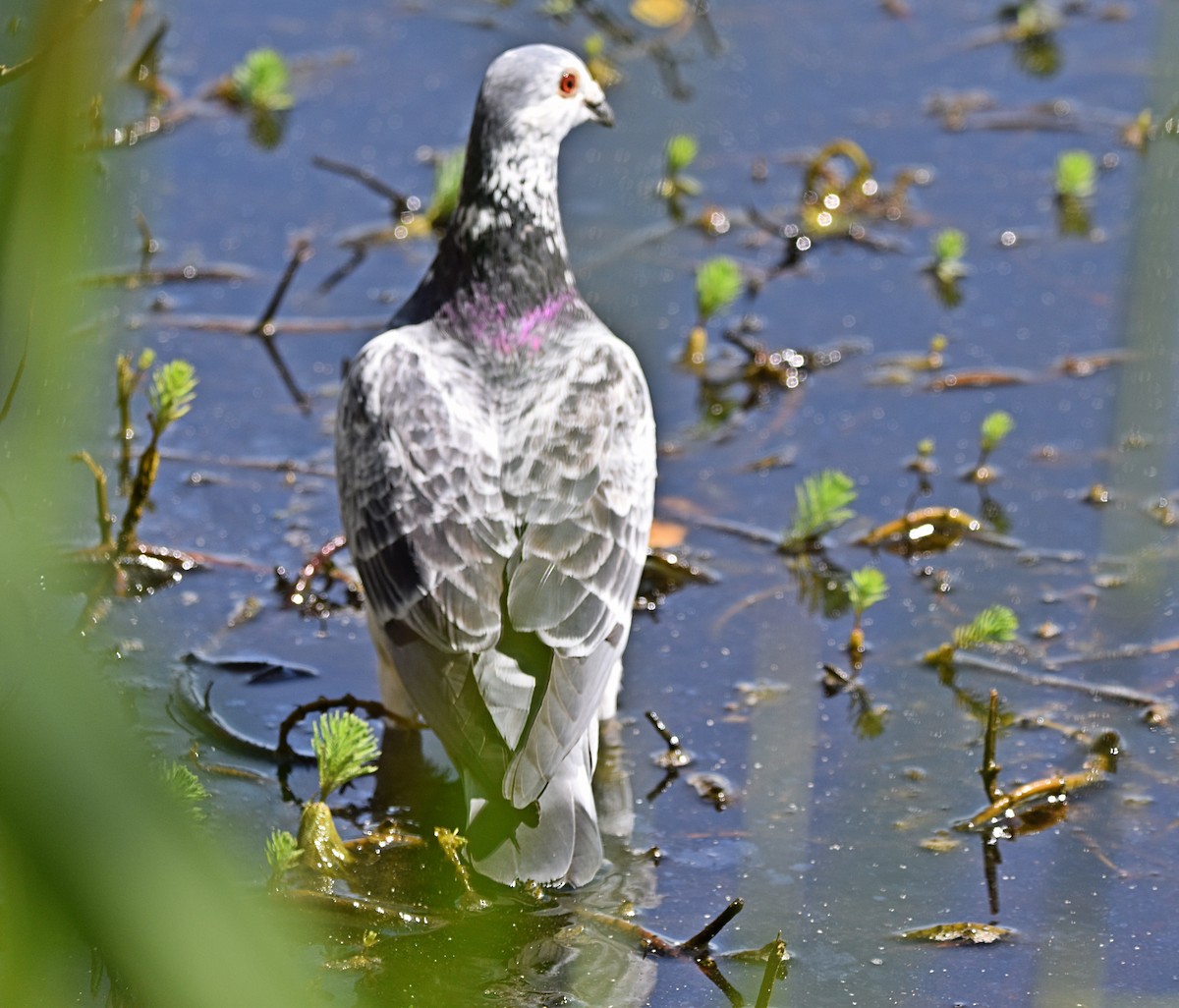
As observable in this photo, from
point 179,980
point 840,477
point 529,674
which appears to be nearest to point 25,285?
point 179,980

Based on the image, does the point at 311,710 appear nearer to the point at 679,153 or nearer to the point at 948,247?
the point at 948,247

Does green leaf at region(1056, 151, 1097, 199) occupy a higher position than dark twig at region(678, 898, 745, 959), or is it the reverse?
green leaf at region(1056, 151, 1097, 199)

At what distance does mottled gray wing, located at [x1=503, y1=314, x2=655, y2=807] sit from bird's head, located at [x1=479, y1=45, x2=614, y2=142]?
0.55m

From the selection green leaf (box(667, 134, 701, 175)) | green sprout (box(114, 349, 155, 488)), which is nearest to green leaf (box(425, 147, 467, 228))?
green leaf (box(667, 134, 701, 175))

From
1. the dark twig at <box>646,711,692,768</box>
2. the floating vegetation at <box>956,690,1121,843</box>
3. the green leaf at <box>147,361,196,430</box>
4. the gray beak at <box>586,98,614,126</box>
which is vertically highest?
the gray beak at <box>586,98,614,126</box>

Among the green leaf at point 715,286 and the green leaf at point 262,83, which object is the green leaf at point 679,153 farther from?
the green leaf at point 262,83

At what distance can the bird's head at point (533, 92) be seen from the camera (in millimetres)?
4391

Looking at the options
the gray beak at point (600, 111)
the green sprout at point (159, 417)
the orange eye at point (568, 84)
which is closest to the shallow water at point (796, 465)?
the gray beak at point (600, 111)

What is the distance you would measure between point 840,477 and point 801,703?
69cm

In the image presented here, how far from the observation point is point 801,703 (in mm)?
4176

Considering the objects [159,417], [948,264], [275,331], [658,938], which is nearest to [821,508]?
[658,938]

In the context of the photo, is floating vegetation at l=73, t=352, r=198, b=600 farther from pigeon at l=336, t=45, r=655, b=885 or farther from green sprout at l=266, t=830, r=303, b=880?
green sprout at l=266, t=830, r=303, b=880

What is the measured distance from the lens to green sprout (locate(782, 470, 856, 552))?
181 inches

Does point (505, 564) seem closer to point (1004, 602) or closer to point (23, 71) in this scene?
point (1004, 602)
